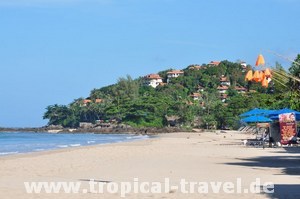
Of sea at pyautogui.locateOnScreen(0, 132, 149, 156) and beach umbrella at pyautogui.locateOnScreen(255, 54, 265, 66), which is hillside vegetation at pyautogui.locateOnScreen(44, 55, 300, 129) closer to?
sea at pyautogui.locateOnScreen(0, 132, 149, 156)

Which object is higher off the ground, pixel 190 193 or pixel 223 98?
pixel 223 98

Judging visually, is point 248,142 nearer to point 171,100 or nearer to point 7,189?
point 7,189

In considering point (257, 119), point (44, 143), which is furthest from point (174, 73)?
point (257, 119)

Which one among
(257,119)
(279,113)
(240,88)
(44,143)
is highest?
(240,88)

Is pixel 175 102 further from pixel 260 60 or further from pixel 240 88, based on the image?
pixel 260 60

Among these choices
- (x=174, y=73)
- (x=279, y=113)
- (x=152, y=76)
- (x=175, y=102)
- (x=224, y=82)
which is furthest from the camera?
(x=152, y=76)

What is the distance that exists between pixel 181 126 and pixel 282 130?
65.0 meters

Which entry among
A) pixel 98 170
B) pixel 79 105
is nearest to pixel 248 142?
pixel 98 170

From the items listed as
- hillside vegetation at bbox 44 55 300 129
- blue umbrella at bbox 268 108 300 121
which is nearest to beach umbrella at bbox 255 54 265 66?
blue umbrella at bbox 268 108 300 121

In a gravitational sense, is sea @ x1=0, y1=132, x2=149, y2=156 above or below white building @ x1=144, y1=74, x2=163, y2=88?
below

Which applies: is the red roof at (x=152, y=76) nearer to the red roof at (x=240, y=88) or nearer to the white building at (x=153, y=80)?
the white building at (x=153, y=80)

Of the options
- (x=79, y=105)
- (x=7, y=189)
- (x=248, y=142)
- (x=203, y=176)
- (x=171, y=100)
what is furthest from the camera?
(x=79, y=105)

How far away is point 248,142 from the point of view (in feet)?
94.7

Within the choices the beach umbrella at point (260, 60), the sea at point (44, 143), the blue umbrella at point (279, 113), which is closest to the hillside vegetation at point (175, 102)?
the sea at point (44, 143)
